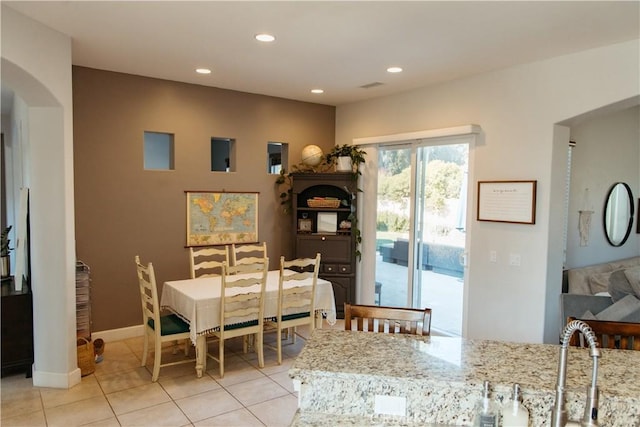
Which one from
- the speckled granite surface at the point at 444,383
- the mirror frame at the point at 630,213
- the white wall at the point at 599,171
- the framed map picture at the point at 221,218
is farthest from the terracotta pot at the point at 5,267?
the mirror frame at the point at 630,213

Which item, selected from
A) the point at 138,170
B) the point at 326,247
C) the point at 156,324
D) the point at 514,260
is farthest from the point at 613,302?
the point at 138,170

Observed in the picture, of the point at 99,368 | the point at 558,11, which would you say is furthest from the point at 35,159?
the point at 558,11

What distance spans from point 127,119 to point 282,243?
93.2 inches

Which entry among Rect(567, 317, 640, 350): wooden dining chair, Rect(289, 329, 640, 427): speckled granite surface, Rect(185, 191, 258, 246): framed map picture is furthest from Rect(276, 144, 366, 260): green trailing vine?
Rect(289, 329, 640, 427): speckled granite surface

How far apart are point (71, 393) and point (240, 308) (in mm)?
1429

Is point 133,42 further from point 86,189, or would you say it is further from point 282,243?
point 282,243

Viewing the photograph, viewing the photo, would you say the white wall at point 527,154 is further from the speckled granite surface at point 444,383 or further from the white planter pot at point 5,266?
the white planter pot at point 5,266

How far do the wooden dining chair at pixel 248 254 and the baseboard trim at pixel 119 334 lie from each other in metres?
1.25

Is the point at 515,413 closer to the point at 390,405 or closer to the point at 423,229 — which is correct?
the point at 390,405

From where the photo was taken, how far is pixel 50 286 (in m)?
3.45

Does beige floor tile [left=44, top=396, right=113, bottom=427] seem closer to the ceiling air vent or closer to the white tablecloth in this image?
the white tablecloth

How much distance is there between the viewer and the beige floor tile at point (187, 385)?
3.47 m

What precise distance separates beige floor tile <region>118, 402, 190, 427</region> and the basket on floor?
86 cm

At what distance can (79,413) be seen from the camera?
3119 millimetres
